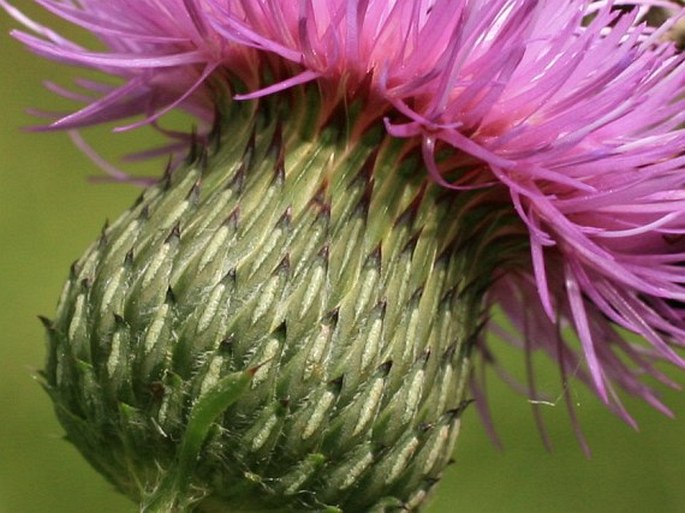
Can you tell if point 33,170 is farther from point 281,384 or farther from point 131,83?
point 281,384

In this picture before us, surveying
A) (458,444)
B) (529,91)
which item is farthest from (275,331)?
(458,444)

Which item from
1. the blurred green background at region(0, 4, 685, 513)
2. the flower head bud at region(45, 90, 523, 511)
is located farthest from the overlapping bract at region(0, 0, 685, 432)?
the blurred green background at region(0, 4, 685, 513)

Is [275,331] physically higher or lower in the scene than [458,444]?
lower

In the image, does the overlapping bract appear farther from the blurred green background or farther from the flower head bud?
the blurred green background

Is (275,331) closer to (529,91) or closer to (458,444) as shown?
(529,91)

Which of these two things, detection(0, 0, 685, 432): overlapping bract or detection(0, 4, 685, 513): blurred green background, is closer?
detection(0, 0, 685, 432): overlapping bract

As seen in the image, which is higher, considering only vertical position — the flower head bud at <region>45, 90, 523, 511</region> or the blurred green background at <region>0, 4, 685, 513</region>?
the blurred green background at <region>0, 4, 685, 513</region>
